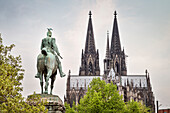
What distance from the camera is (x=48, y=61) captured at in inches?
387

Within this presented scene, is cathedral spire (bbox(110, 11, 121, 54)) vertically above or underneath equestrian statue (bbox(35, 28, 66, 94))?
above

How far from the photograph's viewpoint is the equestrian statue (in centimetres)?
984

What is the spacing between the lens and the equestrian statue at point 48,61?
32.3 feet

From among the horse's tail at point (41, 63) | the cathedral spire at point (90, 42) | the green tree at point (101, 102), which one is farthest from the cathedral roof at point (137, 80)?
the horse's tail at point (41, 63)

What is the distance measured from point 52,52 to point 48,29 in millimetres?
963

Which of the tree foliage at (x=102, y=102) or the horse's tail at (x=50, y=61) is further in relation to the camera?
the tree foliage at (x=102, y=102)

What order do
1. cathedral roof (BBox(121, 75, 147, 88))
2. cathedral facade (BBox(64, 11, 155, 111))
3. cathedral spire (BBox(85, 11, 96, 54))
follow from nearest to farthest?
1. cathedral facade (BBox(64, 11, 155, 111))
2. cathedral roof (BBox(121, 75, 147, 88))
3. cathedral spire (BBox(85, 11, 96, 54))

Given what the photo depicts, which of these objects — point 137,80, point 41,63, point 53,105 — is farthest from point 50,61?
point 137,80

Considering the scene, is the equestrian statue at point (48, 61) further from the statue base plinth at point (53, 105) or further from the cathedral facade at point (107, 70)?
the cathedral facade at point (107, 70)

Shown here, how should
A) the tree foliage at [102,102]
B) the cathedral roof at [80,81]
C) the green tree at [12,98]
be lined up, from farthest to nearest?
the cathedral roof at [80,81] → the tree foliage at [102,102] → the green tree at [12,98]

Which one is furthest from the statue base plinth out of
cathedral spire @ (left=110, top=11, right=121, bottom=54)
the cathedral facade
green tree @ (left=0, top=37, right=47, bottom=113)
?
cathedral spire @ (left=110, top=11, right=121, bottom=54)

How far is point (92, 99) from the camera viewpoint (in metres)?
33.7

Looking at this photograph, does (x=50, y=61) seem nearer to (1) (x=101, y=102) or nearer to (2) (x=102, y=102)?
(1) (x=101, y=102)

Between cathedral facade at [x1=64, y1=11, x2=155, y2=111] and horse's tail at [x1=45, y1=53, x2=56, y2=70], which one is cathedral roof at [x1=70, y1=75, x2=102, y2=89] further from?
horse's tail at [x1=45, y1=53, x2=56, y2=70]
